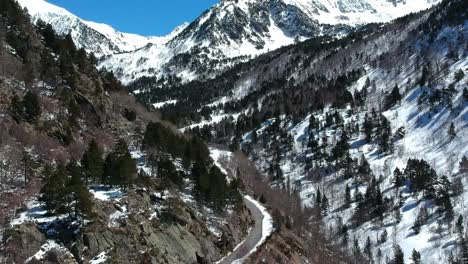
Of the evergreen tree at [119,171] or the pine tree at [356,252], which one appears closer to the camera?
the evergreen tree at [119,171]

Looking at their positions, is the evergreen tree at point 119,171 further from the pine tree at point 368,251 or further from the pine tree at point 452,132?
the pine tree at point 452,132

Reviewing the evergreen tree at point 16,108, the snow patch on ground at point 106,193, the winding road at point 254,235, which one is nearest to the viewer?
the snow patch on ground at point 106,193

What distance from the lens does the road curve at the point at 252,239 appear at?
61.0m

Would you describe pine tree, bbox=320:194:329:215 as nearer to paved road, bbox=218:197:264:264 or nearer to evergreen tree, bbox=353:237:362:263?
evergreen tree, bbox=353:237:362:263

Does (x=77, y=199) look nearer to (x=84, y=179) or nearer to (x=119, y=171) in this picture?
(x=119, y=171)

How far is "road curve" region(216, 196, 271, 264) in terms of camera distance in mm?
60969

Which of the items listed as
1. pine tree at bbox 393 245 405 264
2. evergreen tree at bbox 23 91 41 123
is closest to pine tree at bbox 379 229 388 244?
pine tree at bbox 393 245 405 264

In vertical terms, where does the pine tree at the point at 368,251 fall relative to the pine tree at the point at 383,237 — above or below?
below

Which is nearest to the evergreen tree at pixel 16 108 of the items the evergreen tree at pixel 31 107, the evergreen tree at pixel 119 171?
the evergreen tree at pixel 31 107

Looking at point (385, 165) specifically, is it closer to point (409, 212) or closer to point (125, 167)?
point (409, 212)

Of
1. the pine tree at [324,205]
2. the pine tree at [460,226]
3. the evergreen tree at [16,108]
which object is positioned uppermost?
the pine tree at [324,205]

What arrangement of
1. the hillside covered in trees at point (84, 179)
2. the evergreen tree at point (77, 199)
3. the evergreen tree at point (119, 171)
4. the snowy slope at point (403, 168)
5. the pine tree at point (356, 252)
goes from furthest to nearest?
the snowy slope at point (403, 168), the pine tree at point (356, 252), the evergreen tree at point (119, 171), the evergreen tree at point (77, 199), the hillside covered in trees at point (84, 179)

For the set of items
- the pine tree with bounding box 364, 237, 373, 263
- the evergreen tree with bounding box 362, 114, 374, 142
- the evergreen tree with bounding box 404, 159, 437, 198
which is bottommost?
the pine tree with bounding box 364, 237, 373, 263

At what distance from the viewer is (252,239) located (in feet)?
229
